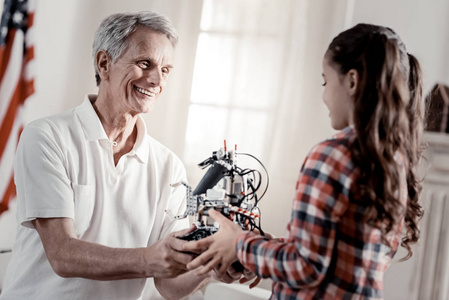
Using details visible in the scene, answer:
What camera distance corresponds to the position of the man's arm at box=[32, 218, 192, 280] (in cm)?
123

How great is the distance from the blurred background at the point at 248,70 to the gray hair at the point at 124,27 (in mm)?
945

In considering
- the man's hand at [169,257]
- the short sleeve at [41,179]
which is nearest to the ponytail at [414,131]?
the man's hand at [169,257]

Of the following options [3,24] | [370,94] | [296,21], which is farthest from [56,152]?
[296,21]

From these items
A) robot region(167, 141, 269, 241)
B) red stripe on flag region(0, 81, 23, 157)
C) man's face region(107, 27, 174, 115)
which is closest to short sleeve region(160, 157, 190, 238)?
man's face region(107, 27, 174, 115)

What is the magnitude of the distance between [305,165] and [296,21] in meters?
1.60

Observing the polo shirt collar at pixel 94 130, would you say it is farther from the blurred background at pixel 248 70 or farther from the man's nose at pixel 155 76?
the blurred background at pixel 248 70

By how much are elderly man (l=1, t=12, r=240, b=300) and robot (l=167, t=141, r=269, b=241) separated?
0.22 feet

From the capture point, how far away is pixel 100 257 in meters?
1.29

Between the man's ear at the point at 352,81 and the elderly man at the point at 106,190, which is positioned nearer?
the man's ear at the point at 352,81

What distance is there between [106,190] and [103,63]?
16.0 inches

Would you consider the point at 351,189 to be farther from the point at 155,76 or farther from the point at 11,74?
the point at 11,74

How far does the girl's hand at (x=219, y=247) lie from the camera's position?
1066mm

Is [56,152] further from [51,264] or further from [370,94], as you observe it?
[370,94]

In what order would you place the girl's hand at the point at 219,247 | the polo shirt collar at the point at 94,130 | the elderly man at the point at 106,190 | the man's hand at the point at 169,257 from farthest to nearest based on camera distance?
1. the polo shirt collar at the point at 94,130
2. the elderly man at the point at 106,190
3. the man's hand at the point at 169,257
4. the girl's hand at the point at 219,247
